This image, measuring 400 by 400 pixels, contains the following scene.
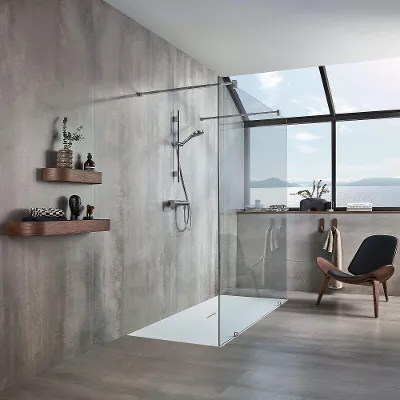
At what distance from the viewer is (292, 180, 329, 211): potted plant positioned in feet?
21.6

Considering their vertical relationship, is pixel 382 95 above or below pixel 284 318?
above

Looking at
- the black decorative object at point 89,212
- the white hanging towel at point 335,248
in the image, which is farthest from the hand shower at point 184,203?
the white hanging towel at point 335,248

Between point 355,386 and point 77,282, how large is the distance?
1.94m

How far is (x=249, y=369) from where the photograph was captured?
334 cm

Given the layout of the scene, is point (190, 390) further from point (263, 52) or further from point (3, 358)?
point (263, 52)

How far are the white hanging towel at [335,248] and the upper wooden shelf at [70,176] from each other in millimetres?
3492

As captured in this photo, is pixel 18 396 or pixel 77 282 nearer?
pixel 18 396

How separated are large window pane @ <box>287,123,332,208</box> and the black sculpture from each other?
154 inches

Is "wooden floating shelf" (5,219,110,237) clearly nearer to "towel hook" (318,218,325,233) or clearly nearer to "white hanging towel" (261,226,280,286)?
"white hanging towel" (261,226,280,286)

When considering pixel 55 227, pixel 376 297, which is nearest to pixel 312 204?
pixel 376 297

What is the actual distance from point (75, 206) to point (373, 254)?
3547mm

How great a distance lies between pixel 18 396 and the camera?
9.52ft

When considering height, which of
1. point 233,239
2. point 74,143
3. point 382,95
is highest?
point 382,95

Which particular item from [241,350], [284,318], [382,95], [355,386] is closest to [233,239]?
[241,350]
